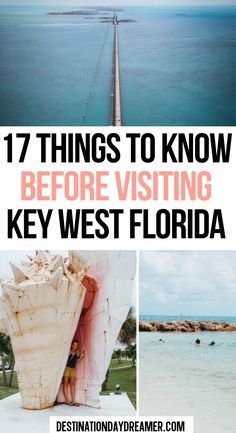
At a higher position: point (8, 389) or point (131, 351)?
point (131, 351)

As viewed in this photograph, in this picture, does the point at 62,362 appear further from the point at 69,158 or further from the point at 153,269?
the point at 69,158

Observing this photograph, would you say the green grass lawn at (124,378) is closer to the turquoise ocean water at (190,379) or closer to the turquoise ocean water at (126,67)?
the turquoise ocean water at (190,379)

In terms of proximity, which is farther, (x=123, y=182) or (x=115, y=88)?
(x=115, y=88)

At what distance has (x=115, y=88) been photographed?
313 cm

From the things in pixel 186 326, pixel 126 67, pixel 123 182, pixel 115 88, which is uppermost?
pixel 126 67

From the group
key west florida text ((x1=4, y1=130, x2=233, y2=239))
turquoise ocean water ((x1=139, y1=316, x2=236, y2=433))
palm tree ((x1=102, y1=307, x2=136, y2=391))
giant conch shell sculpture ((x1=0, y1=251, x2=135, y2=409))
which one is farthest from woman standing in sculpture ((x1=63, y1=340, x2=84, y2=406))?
key west florida text ((x1=4, y1=130, x2=233, y2=239))

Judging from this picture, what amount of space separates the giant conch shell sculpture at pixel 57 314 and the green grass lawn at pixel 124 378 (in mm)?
60

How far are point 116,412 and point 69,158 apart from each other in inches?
45.7

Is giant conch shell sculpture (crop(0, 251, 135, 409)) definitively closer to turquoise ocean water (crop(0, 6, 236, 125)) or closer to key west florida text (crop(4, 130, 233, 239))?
key west florida text (crop(4, 130, 233, 239))

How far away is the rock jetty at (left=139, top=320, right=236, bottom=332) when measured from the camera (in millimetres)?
3014

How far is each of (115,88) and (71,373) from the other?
1.34 m

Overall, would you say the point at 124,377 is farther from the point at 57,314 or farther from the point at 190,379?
the point at 57,314

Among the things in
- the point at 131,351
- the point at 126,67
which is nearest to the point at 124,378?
the point at 131,351

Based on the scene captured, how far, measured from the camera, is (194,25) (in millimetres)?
3186
